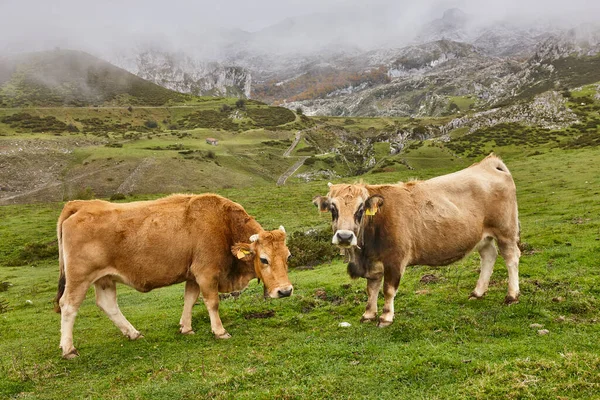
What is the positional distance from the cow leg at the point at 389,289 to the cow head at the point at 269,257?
2.46 m

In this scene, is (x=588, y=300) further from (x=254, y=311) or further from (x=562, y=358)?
(x=254, y=311)

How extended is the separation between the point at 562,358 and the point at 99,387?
9.14m

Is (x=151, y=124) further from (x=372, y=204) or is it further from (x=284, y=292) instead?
(x=372, y=204)

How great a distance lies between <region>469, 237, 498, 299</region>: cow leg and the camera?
11711 millimetres

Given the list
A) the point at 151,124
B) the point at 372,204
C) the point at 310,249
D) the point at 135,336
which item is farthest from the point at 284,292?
the point at 151,124

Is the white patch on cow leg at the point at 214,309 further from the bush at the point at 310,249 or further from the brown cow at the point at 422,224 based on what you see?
the bush at the point at 310,249

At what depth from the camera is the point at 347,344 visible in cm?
924

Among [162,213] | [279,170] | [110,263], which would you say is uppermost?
[162,213]

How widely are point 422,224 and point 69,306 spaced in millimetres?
9275

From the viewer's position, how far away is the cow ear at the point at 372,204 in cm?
951

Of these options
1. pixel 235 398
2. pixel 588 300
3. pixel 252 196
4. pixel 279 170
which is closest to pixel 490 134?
pixel 279 170

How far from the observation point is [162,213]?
1071cm

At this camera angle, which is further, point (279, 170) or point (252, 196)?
point (279, 170)

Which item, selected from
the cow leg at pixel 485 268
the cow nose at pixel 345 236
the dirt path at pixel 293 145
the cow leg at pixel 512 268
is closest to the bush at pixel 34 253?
Result: the cow nose at pixel 345 236
